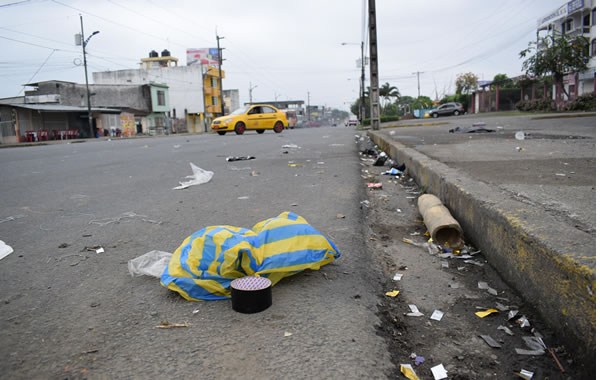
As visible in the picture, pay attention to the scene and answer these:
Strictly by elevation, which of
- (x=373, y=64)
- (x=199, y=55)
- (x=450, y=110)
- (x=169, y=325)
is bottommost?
(x=169, y=325)

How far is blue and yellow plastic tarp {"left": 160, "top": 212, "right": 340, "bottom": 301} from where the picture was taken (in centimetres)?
198

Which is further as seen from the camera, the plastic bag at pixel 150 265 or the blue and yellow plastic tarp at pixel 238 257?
the plastic bag at pixel 150 265

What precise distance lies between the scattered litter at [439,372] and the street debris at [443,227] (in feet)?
4.42

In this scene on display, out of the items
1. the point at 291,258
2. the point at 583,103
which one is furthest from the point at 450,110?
the point at 291,258

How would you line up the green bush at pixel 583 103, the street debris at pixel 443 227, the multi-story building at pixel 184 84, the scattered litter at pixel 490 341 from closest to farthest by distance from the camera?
the scattered litter at pixel 490 341 → the street debris at pixel 443 227 → the green bush at pixel 583 103 → the multi-story building at pixel 184 84

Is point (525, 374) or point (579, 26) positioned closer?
point (525, 374)

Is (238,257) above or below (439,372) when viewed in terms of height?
above

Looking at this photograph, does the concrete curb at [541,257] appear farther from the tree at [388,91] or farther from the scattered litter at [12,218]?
the tree at [388,91]

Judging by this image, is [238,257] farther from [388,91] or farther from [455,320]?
[388,91]

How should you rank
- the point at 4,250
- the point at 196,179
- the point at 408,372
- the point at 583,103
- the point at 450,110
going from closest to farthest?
the point at 408,372 < the point at 4,250 < the point at 196,179 < the point at 583,103 < the point at 450,110

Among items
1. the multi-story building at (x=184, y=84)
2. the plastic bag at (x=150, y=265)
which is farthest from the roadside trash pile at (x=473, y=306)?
the multi-story building at (x=184, y=84)

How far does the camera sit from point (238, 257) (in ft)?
6.61

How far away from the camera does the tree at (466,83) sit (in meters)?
65.6

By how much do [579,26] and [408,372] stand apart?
46.6 meters
